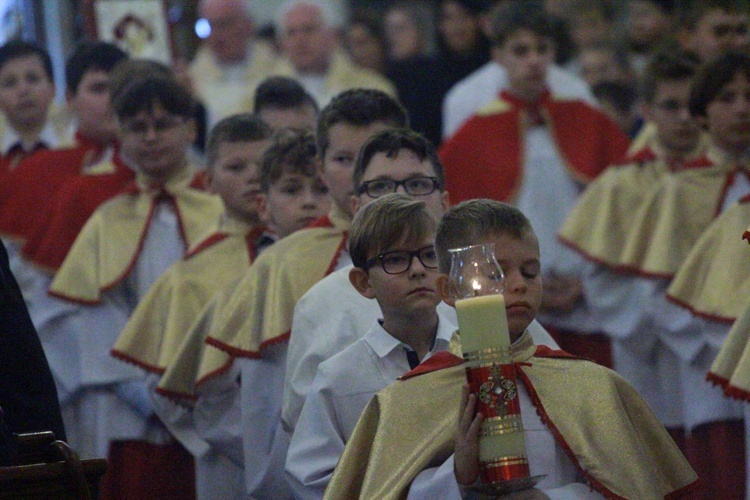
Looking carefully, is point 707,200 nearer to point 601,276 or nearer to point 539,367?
point 601,276

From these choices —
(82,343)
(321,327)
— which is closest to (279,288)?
(321,327)

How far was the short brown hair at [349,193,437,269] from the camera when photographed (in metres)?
4.43

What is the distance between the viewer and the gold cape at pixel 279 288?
18.7 feet

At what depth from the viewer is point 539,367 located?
3941mm

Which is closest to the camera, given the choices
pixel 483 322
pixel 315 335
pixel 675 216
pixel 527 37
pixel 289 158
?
pixel 483 322

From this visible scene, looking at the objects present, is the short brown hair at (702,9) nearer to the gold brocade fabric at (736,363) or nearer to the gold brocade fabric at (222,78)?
the gold brocade fabric at (222,78)

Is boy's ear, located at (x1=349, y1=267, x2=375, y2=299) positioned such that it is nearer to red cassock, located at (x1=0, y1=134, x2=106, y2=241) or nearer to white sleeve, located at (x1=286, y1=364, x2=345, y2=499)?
white sleeve, located at (x1=286, y1=364, x2=345, y2=499)

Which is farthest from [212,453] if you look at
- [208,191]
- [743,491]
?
[743,491]

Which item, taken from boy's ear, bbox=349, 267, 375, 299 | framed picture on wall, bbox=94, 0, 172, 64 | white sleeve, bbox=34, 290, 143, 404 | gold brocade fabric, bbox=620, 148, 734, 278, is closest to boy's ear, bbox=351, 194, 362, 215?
boy's ear, bbox=349, 267, 375, 299

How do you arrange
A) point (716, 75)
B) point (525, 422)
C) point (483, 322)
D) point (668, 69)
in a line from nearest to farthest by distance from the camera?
point (483, 322) → point (525, 422) → point (716, 75) → point (668, 69)

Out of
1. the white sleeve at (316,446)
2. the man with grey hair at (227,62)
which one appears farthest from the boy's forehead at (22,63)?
the white sleeve at (316,446)

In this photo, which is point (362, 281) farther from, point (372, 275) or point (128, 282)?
point (128, 282)

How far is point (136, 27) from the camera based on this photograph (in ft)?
33.2

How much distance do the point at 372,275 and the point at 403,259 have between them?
0.36 ft
